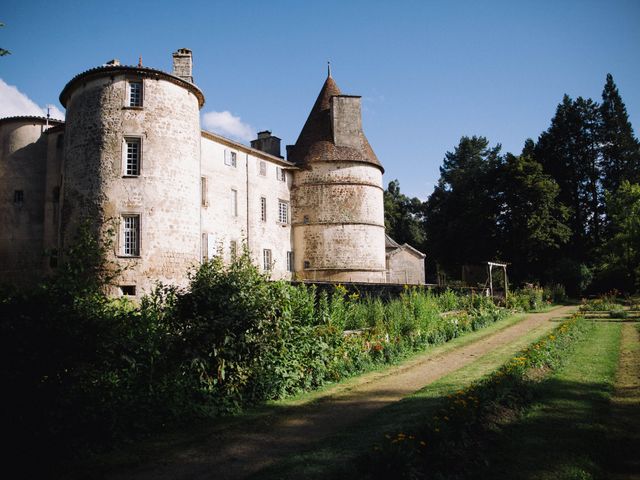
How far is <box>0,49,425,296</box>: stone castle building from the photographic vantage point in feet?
65.9

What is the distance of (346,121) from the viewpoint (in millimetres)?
31875

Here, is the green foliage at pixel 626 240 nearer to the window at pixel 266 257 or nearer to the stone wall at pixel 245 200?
the stone wall at pixel 245 200

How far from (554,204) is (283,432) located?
40.9 metres

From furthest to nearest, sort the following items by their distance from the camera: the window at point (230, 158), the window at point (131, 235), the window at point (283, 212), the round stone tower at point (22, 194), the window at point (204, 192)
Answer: the window at point (283, 212), the window at point (230, 158), the window at point (204, 192), the round stone tower at point (22, 194), the window at point (131, 235)

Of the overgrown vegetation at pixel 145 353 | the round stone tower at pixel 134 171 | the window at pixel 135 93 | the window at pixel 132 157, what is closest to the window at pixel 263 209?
the round stone tower at pixel 134 171

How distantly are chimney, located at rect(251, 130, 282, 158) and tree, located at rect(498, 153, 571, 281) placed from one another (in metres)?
21.6

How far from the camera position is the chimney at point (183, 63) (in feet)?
78.1

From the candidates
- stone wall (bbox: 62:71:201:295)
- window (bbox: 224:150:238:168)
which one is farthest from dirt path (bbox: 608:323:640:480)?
window (bbox: 224:150:238:168)

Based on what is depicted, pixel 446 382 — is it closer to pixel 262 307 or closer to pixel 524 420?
pixel 524 420

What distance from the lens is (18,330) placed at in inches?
196

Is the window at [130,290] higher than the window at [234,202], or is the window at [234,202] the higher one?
the window at [234,202]

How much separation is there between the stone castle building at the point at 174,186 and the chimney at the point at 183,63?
0.18 feet

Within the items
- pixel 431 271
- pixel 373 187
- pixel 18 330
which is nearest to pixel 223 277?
pixel 18 330

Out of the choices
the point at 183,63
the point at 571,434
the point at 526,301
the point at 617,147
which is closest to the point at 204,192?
the point at 183,63
